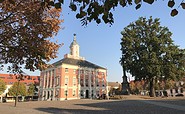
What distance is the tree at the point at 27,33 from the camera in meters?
9.65

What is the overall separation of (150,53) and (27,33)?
3731 centimetres

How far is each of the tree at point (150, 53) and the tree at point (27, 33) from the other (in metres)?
34.8

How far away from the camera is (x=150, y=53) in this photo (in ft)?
144

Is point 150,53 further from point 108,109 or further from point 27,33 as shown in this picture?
point 27,33

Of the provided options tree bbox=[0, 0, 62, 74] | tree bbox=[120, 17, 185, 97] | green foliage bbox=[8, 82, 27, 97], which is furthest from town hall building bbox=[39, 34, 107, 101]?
tree bbox=[0, 0, 62, 74]

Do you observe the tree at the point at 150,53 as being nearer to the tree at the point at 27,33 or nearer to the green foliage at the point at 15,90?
the tree at the point at 27,33

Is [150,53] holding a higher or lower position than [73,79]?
higher

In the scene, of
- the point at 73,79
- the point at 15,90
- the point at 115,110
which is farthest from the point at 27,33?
the point at 15,90

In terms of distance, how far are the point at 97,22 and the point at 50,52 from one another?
7.20 meters

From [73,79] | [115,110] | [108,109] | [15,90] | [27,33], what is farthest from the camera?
[15,90]

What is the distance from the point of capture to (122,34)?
49000 millimetres

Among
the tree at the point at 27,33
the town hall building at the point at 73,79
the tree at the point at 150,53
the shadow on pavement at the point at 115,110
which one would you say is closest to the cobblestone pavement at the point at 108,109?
the shadow on pavement at the point at 115,110

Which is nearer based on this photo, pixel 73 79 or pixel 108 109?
pixel 108 109

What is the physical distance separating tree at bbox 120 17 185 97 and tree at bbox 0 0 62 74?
34755 mm
